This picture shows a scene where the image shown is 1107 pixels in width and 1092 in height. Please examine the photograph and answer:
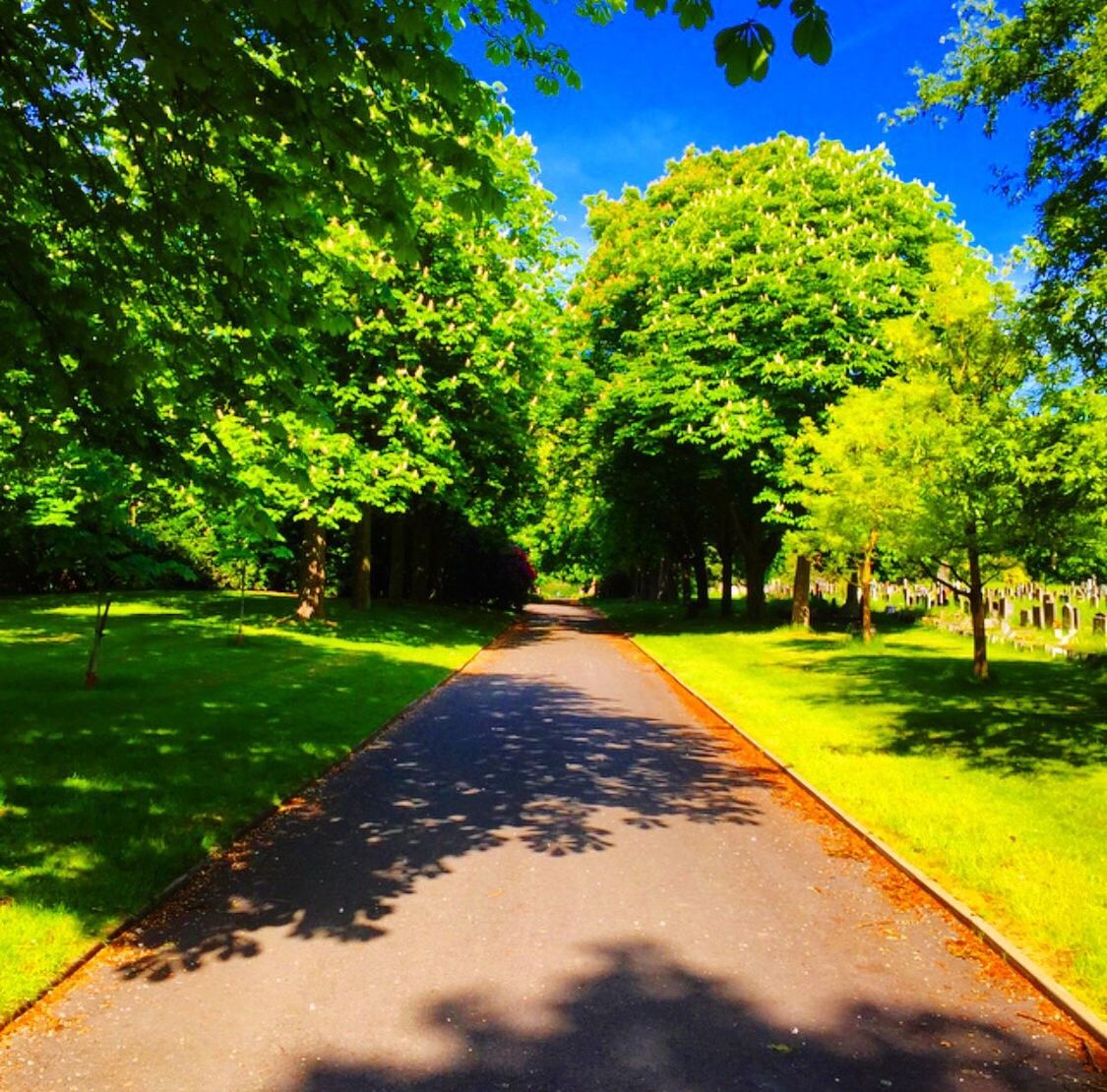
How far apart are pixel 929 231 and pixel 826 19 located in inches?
1028

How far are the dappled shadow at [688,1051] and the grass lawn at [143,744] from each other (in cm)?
225

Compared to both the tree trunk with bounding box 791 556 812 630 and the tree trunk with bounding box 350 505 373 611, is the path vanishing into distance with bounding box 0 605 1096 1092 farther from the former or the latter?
the tree trunk with bounding box 791 556 812 630

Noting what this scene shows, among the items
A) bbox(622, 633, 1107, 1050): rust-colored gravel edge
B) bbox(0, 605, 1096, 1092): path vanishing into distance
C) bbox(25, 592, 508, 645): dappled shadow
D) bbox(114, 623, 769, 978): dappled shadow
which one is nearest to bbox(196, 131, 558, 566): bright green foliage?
bbox(25, 592, 508, 645): dappled shadow

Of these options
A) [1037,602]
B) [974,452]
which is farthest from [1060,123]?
[1037,602]

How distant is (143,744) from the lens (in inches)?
371

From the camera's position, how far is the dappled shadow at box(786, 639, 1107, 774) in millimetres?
10227

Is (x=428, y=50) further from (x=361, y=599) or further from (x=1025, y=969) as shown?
(x=361, y=599)

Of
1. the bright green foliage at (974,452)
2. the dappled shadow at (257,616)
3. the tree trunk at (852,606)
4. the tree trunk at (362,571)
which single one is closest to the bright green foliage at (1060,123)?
the bright green foliage at (974,452)

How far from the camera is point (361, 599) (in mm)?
28547

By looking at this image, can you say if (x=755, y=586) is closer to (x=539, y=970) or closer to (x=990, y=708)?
(x=990, y=708)

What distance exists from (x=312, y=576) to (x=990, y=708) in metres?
19.1

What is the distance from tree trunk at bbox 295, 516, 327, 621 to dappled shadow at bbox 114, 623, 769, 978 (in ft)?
42.7

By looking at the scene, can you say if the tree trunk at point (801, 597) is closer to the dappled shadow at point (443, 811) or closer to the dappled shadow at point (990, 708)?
the dappled shadow at point (990, 708)

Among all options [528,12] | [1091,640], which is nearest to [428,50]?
[528,12]
